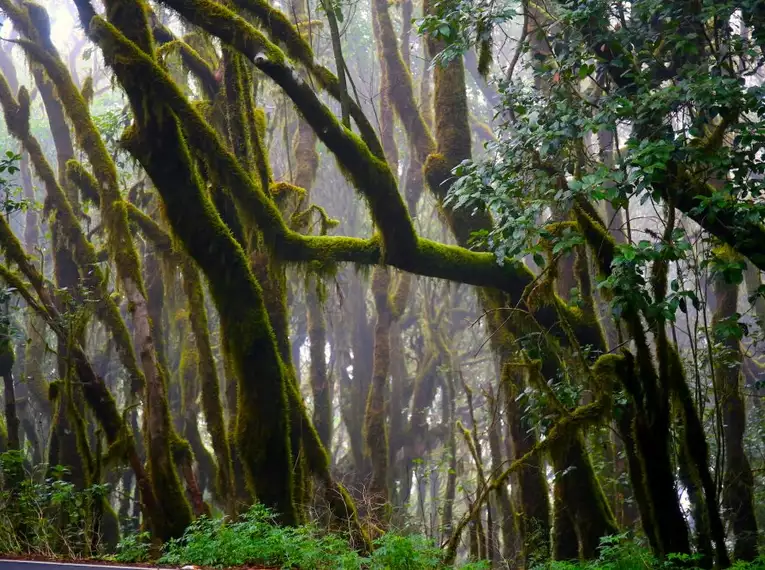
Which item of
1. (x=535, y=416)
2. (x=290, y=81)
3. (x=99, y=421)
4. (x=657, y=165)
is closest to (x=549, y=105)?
(x=657, y=165)

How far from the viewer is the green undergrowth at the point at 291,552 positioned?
4965 mm

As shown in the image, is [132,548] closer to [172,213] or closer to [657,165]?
[172,213]

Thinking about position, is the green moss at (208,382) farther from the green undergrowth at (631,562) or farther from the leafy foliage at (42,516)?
the green undergrowth at (631,562)

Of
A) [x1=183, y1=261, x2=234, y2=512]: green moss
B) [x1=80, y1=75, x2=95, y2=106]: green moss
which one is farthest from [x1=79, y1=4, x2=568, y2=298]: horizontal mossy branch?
[x1=80, y1=75, x2=95, y2=106]: green moss

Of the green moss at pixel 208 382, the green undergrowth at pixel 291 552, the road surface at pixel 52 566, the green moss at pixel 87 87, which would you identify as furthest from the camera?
the green moss at pixel 87 87

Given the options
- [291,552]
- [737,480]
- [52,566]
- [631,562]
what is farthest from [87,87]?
[631,562]

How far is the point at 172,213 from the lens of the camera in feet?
22.9

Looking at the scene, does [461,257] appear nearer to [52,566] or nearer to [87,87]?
[52,566]

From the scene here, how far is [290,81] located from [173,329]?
35.7 feet

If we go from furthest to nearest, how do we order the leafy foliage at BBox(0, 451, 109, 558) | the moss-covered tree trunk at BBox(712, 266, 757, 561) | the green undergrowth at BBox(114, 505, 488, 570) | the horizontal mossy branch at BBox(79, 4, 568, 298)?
the moss-covered tree trunk at BBox(712, 266, 757, 561), the horizontal mossy branch at BBox(79, 4, 568, 298), the leafy foliage at BBox(0, 451, 109, 558), the green undergrowth at BBox(114, 505, 488, 570)

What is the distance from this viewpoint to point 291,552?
518 cm

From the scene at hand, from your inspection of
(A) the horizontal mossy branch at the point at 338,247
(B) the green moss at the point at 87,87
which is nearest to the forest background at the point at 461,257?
(A) the horizontal mossy branch at the point at 338,247

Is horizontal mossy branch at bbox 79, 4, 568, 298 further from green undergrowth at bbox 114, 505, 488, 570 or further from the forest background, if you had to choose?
green undergrowth at bbox 114, 505, 488, 570

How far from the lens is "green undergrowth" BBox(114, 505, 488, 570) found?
4965 mm
